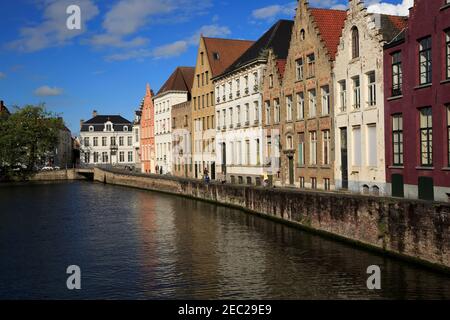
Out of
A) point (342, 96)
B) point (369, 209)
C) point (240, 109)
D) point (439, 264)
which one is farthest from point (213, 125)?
point (439, 264)

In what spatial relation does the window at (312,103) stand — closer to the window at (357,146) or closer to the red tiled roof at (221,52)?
the window at (357,146)

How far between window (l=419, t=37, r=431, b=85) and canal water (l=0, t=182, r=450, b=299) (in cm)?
827

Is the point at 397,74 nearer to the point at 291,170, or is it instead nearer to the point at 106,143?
the point at 291,170

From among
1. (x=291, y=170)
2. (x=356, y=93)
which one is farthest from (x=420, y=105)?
(x=291, y=170)

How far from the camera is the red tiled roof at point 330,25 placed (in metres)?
35.3

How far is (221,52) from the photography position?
6175cm

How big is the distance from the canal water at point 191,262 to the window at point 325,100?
8163 mm

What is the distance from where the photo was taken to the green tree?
8812cm

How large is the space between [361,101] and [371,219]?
1140 cm

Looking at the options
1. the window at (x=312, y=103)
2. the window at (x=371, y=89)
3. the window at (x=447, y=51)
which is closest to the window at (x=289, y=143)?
the window at (x=312, y=103)

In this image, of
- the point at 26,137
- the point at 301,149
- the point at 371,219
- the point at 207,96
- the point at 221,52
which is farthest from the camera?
the point at 26,137

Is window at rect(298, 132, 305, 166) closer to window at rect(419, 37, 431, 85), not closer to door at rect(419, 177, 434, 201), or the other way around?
door at rect(419, 177, 434, 201)

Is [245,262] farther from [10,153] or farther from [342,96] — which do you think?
[10,153]
